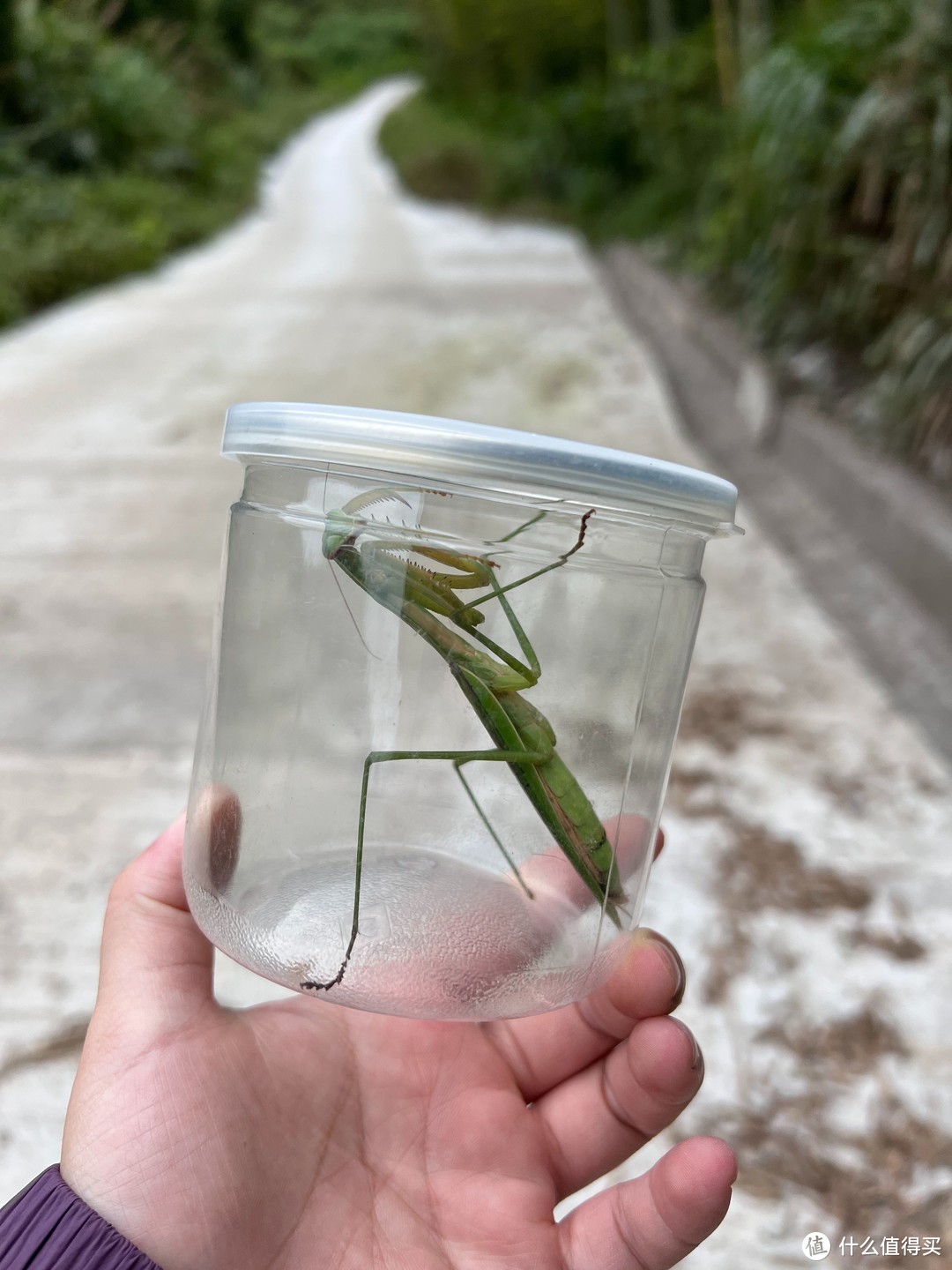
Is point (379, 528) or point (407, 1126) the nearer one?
point (379, 528)

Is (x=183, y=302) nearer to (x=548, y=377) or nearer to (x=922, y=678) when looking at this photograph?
(x=548, y=377)

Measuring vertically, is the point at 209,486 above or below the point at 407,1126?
below

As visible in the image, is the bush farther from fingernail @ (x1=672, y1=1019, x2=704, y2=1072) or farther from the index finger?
fingernail @ (x1=672, y1=1019, x2=704, y2=1072)

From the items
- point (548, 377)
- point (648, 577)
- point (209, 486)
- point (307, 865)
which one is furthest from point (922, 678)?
point (548, 377)

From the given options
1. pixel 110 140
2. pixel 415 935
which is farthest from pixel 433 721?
pixel 110 140

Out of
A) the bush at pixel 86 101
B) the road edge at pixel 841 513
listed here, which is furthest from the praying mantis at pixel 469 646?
the bush at pixel 86 101

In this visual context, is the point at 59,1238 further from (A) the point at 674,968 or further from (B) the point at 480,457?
(B) the point at 480,457
